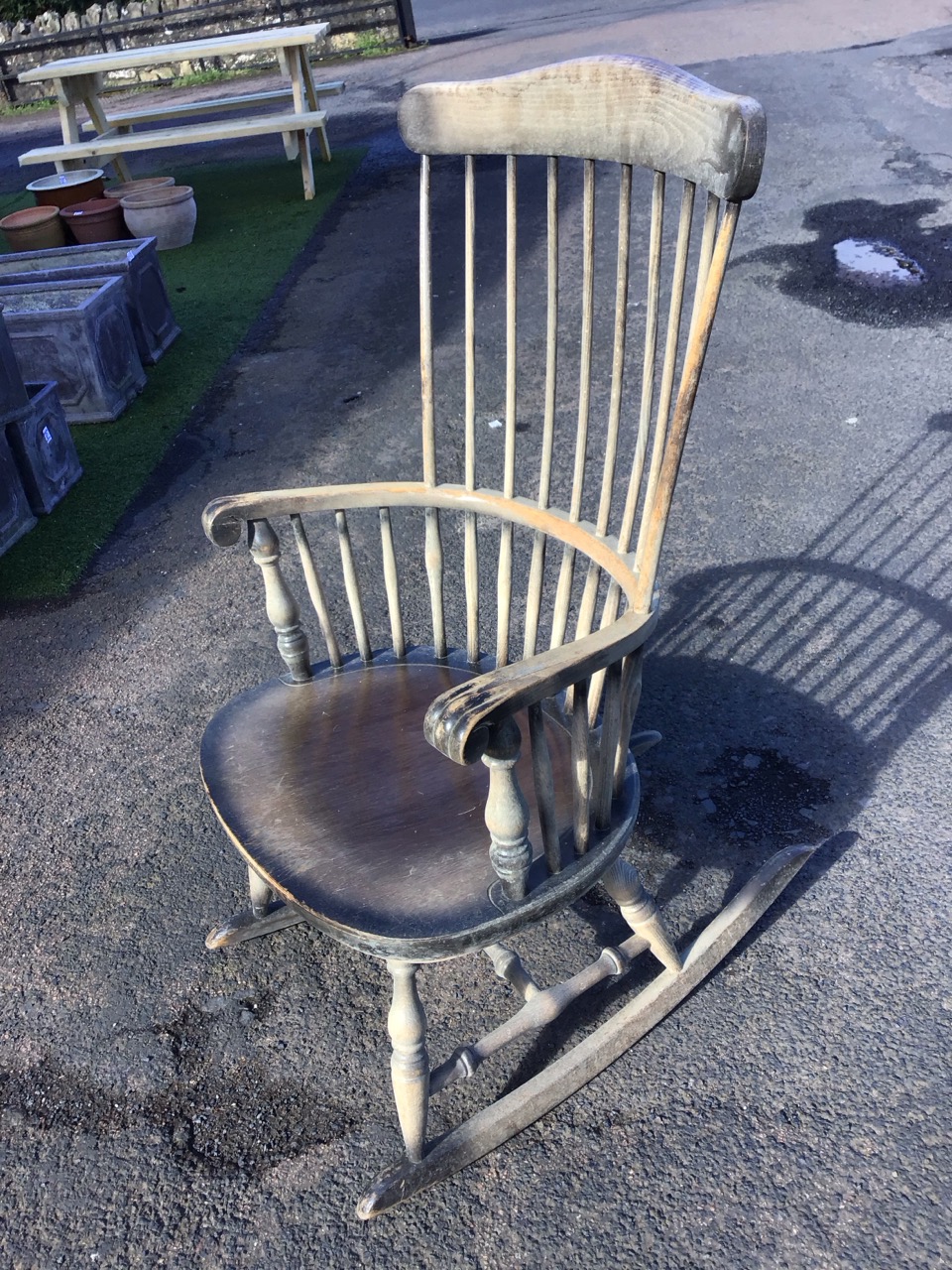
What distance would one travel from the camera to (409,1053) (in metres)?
1.50

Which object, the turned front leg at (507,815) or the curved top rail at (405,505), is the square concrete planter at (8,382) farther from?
the turned front leg at (507,815)

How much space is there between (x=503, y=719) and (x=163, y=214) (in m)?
5.79

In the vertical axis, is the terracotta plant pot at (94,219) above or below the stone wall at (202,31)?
below

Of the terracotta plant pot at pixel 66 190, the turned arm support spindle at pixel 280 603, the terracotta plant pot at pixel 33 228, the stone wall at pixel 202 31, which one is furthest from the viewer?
the stone wall at pixel 202 31

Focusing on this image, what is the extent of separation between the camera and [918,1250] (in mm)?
1472

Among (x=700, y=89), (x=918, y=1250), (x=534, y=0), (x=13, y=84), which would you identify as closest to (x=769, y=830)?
(x=918, y=1250)

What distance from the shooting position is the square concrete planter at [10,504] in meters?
3.49

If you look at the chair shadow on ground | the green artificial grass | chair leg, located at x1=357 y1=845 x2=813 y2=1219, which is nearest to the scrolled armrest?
chair leg, located at x1=357 y1=845 x2=813 y2=1219

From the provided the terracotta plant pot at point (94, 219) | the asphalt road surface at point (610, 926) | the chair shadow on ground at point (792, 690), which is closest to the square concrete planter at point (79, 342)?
the asphalt road surface at point (610, 926)

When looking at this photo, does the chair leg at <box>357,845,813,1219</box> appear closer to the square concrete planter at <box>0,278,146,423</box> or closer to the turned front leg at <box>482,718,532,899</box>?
the turned front leg at <box>482,718,532,899</box>

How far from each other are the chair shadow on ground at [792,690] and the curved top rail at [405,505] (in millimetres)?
816

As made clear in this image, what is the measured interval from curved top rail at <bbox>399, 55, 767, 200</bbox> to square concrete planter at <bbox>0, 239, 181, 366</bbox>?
326cm

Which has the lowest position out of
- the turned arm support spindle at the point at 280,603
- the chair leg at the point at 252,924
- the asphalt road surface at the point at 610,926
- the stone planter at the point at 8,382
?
the asphalt road surface at the point at 610,926

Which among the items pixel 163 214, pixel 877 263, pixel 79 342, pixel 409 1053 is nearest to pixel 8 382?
pixel 79 342
